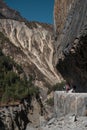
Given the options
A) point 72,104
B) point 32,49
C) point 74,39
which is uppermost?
point 32,49

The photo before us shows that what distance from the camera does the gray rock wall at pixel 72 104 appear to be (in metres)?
13.2

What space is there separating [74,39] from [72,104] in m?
2.56

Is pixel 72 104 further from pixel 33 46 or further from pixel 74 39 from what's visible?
pixel 33 46

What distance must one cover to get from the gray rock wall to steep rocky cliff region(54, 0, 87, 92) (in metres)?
1.09

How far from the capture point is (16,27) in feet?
430

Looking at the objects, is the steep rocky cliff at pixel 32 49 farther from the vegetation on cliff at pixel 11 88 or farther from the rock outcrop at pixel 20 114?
the rock outcrop at pixel 20 114

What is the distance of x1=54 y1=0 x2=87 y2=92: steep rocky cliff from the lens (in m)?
12.7

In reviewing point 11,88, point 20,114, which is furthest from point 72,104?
point 11,88

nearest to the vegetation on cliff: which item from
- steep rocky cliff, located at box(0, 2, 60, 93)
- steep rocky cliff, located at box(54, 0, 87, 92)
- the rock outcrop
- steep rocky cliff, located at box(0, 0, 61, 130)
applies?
the rock outcrop

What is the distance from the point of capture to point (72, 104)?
14.7 m

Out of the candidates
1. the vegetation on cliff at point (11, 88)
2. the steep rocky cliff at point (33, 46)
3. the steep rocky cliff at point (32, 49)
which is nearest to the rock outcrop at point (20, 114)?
the vegetation on cliff at point (11, 88)

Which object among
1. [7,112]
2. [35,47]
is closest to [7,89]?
[7,112]

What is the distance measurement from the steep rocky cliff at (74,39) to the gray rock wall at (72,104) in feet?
3.58

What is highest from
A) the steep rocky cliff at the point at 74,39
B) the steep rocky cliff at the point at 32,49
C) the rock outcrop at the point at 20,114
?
the steep rocky cliff at the point at 32,49
